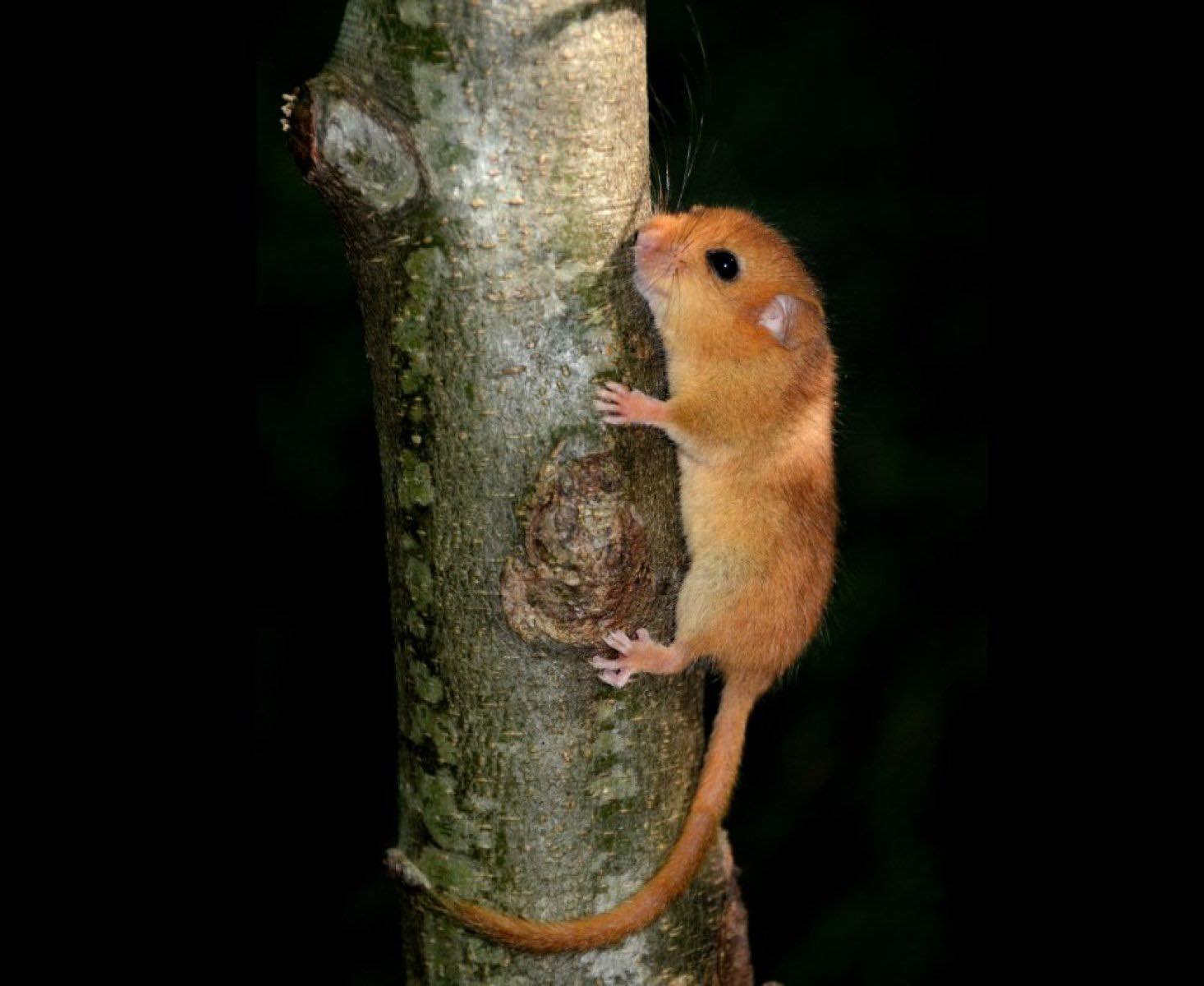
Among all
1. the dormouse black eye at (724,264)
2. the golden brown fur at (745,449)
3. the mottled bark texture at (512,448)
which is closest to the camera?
the mottled bark texture at (512,448)

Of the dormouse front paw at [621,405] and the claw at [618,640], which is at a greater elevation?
the dormouse front paw at [621,405]

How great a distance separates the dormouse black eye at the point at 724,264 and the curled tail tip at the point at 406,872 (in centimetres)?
111

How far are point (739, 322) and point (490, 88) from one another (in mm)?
911

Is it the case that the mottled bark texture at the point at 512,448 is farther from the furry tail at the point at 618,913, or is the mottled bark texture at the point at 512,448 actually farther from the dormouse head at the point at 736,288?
the dormouse head at the point at 736,288

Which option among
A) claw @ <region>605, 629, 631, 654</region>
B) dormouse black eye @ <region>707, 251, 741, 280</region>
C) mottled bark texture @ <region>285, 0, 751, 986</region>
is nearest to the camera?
mottled bark texture @ <region>285, 0, 751, 986</region>

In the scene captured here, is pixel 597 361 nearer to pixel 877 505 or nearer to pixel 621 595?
pixel 621 595

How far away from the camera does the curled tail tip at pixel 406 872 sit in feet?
5.40

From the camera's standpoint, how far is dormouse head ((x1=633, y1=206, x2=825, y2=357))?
211 centimetres

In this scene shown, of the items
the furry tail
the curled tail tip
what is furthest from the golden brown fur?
the curled tail tip

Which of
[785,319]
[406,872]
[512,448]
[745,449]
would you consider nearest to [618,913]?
[406,872]

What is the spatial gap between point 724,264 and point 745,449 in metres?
0.34

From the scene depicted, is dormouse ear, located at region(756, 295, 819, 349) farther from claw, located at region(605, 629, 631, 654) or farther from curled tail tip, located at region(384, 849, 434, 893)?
curled tail tip, located at region(384, 849, 434, 893)

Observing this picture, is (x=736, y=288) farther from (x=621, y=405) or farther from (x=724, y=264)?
(x=621, y=405)

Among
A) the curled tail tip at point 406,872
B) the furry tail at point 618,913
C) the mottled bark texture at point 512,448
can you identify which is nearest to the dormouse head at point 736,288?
the mottled bark texture at point 512,448
